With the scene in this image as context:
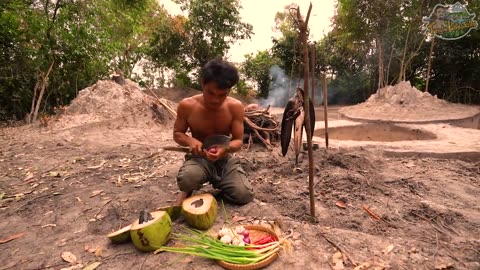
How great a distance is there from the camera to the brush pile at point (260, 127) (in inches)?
201

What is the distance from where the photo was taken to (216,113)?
2641 millimetres

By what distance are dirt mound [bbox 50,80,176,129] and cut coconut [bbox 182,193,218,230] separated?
525cm

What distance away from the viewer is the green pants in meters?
2.54

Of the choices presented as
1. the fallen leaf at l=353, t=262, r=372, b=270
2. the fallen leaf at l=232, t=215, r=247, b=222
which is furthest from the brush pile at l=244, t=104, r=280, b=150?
the fallen leaf at l=353, t=262, r=372, b=270

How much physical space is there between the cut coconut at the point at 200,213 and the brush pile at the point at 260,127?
276cm

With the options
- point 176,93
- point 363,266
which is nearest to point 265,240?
point 363,266

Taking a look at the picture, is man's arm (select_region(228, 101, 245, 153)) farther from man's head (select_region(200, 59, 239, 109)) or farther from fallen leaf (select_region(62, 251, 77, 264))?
fallen leaf (select_region(62, 251, 77, 264))

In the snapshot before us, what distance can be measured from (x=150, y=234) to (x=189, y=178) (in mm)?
727

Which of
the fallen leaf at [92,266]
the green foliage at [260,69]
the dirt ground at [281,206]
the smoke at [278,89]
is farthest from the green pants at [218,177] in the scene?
the green foliage at [260,69]

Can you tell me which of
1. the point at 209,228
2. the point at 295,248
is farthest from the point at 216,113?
the point at 295,248

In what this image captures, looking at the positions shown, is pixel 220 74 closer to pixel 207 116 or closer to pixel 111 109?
pixel 207 116

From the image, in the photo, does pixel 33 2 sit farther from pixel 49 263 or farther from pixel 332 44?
pixel 332 44

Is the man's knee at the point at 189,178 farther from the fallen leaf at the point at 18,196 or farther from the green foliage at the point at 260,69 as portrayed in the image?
the green foliage at the point at 260,69

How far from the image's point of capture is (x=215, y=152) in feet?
8.28
